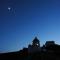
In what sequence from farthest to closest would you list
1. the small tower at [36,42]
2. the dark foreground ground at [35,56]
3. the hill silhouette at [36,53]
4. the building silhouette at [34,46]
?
1. the small tower at [36,42]
2. the building silhouette at [34,46]
3. the hill silhouette at [36,53]
4. the dark foreground ground at [35,56]

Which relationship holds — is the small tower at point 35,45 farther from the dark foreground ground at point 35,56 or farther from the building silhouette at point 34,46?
the dark foreground ground at point 35,56

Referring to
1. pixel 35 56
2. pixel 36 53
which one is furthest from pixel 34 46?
pixel 35 56

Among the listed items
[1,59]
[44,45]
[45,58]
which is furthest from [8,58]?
[44,45]

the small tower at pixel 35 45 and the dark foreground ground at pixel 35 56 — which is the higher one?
the small tower at pixel 35 45

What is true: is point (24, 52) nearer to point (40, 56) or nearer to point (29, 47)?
point (29, 47)

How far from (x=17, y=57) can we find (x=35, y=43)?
8664 mm

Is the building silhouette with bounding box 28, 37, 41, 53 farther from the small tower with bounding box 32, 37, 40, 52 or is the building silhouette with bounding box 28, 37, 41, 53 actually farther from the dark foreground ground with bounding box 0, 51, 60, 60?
the dark foreground ground with bounding box 0, 51, 60, 60

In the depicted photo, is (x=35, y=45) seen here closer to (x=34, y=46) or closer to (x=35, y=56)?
(x=34, y=46)

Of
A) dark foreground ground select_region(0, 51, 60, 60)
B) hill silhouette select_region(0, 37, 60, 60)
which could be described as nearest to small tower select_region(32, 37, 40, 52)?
hill silhouette select_region(0, 37, 60, 60)

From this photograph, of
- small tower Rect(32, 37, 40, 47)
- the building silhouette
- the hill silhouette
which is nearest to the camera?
the hill silhouette

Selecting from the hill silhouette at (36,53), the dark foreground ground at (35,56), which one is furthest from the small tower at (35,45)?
the dark foreground ground at (35,56)

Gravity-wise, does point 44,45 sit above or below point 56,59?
above

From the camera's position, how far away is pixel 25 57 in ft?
127

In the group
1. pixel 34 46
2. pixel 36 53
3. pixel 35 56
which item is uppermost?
pixel 34 46
